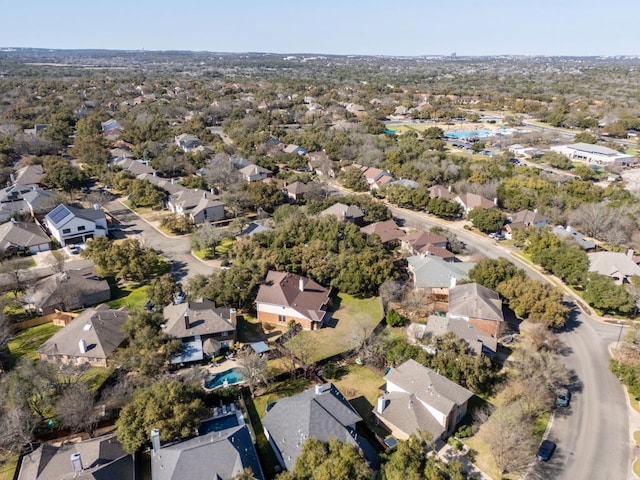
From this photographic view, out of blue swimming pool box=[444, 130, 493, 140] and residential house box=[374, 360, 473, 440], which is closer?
residential house box=[374, 360, 473, 440]

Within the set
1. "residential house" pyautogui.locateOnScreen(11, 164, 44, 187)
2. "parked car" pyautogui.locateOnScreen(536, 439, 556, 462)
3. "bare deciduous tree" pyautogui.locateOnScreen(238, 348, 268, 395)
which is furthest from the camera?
"residential house" pyautogui.locateOnScreen(11, 164, 44, 187)

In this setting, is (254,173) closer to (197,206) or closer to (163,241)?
(197,206)

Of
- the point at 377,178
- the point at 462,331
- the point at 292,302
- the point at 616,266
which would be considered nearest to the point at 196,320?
the point at 292,302

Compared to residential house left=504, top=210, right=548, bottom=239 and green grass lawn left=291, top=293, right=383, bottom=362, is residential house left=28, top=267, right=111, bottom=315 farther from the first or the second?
residential house left=504, top=210, right=548, bottom=239

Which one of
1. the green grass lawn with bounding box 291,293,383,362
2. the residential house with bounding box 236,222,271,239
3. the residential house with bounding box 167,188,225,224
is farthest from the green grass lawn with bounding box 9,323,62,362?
the residential house with bounding box 167,188,225,224

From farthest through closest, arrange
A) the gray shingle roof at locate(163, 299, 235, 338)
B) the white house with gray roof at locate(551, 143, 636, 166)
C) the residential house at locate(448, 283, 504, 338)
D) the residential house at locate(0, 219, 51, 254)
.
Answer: the white house with gray roof at locate(551, 143, 636, 166)
the residential house at locate(0, 219, 51, 254)
the residential house at locate(448, 283, 504, 338)
the gray shingle roof at locate(163, 299, 235, 338)
